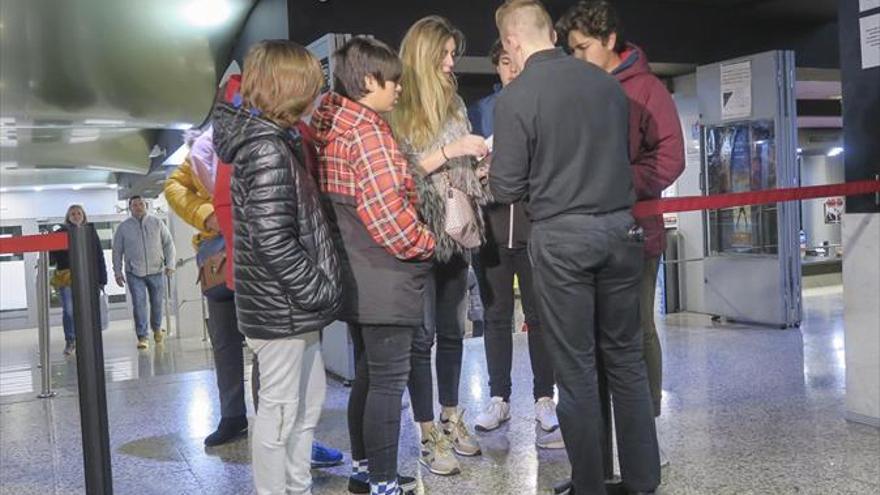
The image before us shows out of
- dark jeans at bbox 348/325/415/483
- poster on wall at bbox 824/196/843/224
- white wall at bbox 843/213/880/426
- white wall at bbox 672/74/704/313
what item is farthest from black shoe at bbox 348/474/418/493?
poster on wall at bbox 824/196/843/224

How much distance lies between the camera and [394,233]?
2.23 meters

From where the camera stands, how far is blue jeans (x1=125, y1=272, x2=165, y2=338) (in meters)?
9.29

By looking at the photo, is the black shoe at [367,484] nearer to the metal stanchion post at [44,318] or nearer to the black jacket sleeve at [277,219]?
the black jacket sleeve at [277,219]

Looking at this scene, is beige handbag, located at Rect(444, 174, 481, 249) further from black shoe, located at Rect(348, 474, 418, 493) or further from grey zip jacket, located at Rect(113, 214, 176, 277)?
grey zip jacket, located at Rect(113, 214, 176, 277)

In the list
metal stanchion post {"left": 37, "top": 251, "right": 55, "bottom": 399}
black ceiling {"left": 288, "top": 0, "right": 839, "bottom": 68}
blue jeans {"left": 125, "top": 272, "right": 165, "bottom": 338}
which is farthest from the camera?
blue jeans {"left": 125, "top": 272, "right": 165, "bottom": 338}

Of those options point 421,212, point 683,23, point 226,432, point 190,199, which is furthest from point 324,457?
point 683,23

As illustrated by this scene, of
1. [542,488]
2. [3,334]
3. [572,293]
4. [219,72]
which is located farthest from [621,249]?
[3,334]

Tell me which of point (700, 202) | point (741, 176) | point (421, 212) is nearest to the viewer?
point (421, 212)

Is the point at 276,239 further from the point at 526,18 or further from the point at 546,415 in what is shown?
the point at 546,415

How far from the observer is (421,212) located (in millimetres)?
2559

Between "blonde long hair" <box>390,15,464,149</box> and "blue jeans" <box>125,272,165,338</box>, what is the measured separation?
7.48 metres

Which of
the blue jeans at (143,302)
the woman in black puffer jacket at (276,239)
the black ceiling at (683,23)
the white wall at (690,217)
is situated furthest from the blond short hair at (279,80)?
the blue jeans at (143,302)

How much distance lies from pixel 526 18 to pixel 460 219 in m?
0.62

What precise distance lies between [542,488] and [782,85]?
14.5 feet
